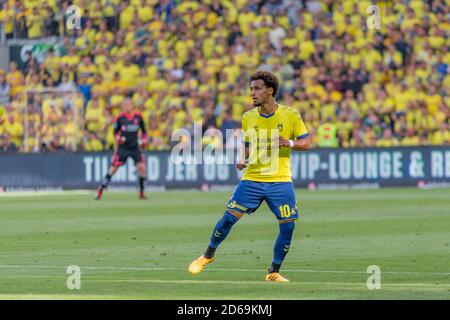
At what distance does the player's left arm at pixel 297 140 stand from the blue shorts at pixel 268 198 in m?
0.45

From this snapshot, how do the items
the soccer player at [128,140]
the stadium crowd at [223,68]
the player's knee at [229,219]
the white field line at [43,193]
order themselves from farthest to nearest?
the stadium crowd at [223,68]
the white field line at [43,193]
the soccer player at [128,140]
the player's knee at [229,219]

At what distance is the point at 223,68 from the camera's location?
38.2 m

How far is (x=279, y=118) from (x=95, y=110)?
80.0 ft

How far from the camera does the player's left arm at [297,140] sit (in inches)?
527

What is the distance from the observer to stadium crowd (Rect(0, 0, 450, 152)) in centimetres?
3653

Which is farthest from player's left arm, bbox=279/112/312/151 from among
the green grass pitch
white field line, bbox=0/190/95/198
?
white field line, bbox=0/190/95/198

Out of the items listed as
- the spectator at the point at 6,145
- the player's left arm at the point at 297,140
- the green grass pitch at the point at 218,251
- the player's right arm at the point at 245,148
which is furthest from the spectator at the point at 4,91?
the player's left arm at the point at 297,140

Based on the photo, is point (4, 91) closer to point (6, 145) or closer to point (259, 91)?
point (6, 145)

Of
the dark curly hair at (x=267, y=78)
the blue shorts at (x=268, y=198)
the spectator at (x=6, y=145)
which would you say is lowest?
the blue shorts at (x=268, y=198)

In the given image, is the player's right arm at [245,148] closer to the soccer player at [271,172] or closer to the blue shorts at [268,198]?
the soccer player at [271,172]

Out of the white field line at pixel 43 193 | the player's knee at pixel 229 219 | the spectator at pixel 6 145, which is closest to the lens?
the player's knee at pixel 229 219

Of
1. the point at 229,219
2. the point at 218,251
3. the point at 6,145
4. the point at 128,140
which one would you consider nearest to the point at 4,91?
the point at 6,145

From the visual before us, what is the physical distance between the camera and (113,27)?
133ft

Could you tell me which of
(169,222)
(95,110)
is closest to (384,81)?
(95,110)
